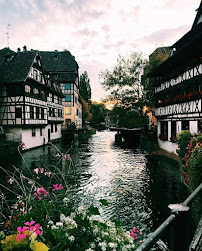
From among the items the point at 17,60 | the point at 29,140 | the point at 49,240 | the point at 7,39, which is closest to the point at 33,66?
the point at 17,60

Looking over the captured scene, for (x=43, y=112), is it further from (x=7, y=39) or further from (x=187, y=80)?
(x=187, y=80)

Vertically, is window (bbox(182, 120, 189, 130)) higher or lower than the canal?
higher

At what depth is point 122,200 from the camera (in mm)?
9875

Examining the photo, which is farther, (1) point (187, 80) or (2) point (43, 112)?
(2) point (43, 112)

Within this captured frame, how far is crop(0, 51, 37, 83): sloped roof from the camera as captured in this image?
25.9 meters

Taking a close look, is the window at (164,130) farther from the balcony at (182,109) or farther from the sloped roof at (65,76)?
the sloped roof at (65,76)

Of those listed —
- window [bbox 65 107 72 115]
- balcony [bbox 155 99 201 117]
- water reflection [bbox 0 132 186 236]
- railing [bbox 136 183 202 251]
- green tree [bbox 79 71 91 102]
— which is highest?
green tree [bbox 79 71 91 102]

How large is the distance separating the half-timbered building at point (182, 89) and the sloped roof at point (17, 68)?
49.0ft

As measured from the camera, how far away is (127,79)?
3519 centimetres

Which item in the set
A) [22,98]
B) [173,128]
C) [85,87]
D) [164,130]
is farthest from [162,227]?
[85,87]

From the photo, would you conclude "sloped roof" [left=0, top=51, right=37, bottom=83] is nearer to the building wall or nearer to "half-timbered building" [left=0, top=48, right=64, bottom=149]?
"half-timbered building" [left=0, top=48, right=64, bottom=149]

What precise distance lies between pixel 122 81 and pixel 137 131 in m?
9.33

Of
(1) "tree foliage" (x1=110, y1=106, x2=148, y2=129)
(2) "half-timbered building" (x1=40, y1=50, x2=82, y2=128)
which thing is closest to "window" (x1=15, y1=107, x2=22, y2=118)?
(1) "tree foliage" (x1=110, y1=106, x2=148, y2=129)

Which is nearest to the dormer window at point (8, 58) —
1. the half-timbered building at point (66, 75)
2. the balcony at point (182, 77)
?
the half-timbered building at point (66, 75)
